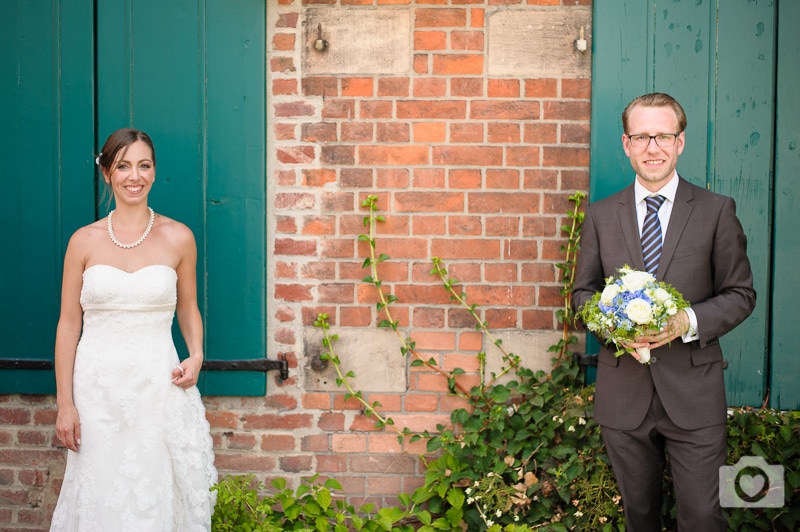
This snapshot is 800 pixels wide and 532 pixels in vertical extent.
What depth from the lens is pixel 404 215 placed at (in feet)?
13.2

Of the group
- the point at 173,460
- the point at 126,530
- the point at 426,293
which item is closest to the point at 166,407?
the point at 173,460

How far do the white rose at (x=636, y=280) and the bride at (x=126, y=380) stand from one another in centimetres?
188

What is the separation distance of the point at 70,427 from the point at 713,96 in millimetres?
3388

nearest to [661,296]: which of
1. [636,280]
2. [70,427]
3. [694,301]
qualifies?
[636,280]

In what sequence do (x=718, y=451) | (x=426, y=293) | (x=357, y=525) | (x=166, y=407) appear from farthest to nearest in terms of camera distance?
(x=426, y=293) → (x=357, y=525) → (x=166, y=407) → (x=718, y=451)

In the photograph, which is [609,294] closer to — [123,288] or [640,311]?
[640,311]

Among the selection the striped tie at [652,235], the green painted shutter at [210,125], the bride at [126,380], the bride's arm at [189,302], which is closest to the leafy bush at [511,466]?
the bride at [126,380]

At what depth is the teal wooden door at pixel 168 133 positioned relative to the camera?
4.01 meters

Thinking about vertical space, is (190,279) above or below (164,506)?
above

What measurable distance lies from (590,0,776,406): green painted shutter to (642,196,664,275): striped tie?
713 mm

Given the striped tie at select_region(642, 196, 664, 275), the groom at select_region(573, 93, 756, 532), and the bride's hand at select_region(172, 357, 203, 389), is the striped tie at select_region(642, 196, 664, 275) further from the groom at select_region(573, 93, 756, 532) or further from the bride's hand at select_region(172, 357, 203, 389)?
the bride's hand at select_region(172, 357, 203, 389)

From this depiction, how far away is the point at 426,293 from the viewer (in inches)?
159

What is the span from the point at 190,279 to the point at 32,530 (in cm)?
181

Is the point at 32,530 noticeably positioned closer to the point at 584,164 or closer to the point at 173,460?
the point at 173,460
